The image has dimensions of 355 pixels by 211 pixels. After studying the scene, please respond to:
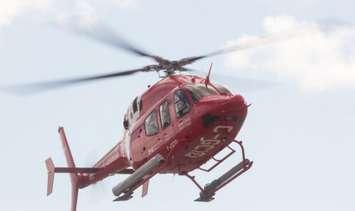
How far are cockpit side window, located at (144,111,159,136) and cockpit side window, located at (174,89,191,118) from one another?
4.46 ft

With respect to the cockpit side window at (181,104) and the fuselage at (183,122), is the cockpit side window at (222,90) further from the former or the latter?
the cockpit side window at (181,104)

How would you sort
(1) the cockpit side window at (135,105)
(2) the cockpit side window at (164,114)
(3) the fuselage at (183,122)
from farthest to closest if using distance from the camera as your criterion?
(1) the cockpit side window at (135,105), (2) the cockpit side window at (164,114), (3) the fuselage at (183,122)

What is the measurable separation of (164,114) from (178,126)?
109 cm

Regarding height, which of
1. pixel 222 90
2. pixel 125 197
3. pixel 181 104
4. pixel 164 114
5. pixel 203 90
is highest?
pixel 203 90

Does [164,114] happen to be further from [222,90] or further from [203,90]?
[222,90]

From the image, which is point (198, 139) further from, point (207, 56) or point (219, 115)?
point (207, 56)

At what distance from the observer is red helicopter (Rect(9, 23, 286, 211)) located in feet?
93.6

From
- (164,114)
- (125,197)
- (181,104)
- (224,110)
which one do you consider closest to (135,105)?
(164,114)

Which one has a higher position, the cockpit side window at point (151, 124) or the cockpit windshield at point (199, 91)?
the cockpit windshield at point (199, 91)

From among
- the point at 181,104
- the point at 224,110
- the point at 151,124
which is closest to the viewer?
the point at 224,110

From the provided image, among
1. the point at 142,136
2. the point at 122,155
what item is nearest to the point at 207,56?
the point at 142,136

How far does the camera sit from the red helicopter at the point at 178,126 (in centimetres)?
2852

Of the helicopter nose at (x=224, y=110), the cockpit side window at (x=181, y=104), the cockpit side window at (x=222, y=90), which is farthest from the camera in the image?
the cockpit side window at (x=222, y=90)

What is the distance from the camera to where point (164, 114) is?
29875mm
